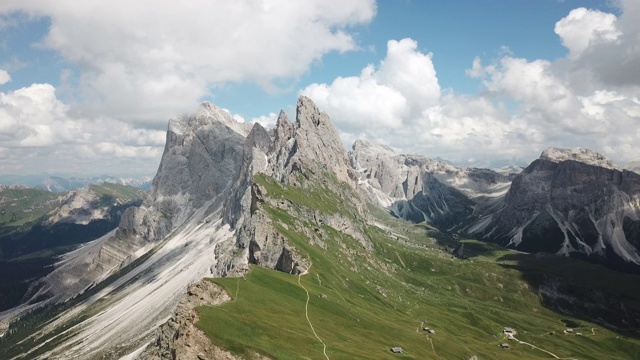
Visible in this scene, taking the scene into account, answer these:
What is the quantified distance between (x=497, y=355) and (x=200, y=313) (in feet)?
452

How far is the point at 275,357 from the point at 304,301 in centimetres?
5702

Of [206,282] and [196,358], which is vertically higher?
[206,282]

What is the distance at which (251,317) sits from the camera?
10812 cm

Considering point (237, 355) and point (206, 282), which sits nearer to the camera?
point (237, 355)

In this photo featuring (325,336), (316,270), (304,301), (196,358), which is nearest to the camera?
(196,358)

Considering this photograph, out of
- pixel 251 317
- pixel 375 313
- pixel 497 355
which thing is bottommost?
pixel 497 355

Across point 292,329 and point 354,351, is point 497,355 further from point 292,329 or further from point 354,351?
point 292,329

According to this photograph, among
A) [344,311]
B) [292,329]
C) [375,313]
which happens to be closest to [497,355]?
[375,313]

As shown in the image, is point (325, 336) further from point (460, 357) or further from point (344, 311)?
point (460, 357)

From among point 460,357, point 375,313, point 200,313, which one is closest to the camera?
point 200,313

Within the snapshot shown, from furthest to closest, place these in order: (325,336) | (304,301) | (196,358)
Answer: (304,301) → (325,336) → (196,358)

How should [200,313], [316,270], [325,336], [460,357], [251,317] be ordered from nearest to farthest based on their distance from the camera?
[200,313] → [251,317] → [325,336] → [460,357] → [316,270]

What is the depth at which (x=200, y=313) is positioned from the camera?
101 m

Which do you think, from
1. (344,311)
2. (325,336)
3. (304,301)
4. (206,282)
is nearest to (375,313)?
(344,311)
